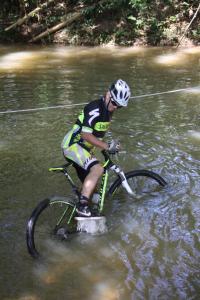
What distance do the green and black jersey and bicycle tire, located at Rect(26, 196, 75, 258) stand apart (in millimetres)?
778

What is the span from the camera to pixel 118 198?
650cm

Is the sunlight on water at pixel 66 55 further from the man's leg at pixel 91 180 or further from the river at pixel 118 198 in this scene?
the man's leg at pixel 91 180

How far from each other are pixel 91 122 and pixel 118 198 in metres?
1.64

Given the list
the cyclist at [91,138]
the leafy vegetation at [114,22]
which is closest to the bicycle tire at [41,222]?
the cyclist at [91,138]

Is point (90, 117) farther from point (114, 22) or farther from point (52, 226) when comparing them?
point (114, 22)

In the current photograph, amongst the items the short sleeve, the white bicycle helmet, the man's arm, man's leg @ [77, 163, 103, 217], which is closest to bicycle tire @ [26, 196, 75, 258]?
man's leg @ [77, 163, 103, 217]

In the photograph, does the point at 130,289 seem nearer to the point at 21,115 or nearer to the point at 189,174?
the point at 189,174

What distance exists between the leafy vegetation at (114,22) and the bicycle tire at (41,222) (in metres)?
14.3

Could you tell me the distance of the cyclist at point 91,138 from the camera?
17.2ft

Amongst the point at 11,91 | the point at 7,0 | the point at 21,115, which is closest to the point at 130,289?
the point at 21,115

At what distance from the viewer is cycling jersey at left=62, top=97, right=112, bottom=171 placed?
5.30 meters

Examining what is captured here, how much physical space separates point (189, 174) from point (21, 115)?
466cm

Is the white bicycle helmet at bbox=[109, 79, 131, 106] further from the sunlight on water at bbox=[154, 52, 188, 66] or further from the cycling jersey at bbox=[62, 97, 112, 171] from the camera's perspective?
the sunlight on water at bbox=[154, 52, 188, 66]

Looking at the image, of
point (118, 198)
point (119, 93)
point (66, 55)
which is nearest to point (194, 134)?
point (118, 198)
